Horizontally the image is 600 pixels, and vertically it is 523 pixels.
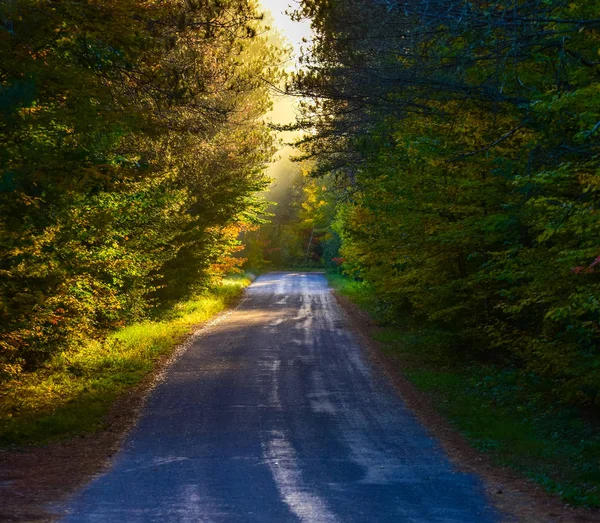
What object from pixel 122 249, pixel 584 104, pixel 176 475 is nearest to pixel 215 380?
pixel 122 249

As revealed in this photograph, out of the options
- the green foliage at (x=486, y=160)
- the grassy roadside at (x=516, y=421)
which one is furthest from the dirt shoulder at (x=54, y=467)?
the green foliage at (x=486, y=160)

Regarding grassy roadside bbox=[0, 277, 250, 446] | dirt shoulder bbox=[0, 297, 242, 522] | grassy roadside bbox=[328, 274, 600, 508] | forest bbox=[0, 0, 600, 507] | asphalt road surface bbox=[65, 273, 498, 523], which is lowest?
grassy roadside bbox=[328, 274, 600, 508]

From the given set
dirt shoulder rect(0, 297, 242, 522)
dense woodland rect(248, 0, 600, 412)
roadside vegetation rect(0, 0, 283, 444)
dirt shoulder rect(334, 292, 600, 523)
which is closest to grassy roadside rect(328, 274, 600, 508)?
dirt shoulder rect(334, 292, 600, 523)

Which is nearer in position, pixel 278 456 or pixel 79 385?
pixel 278 456

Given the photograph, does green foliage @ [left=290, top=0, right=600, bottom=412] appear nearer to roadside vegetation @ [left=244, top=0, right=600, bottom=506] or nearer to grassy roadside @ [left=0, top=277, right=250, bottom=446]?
roadside vegetation @ [left=244, top=0, right=600, bottom=506]

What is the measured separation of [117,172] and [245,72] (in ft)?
36.9

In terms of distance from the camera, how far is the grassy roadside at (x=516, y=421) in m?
9.64

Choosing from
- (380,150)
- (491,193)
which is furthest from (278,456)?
(380,150)

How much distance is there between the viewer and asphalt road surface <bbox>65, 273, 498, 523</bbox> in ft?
26.4

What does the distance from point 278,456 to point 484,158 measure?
7328 millimetres

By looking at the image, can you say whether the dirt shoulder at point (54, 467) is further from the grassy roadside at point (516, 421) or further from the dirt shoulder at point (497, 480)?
the grassy roadside at point (516, 421)

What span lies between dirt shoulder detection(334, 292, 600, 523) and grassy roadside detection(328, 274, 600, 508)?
176 mm

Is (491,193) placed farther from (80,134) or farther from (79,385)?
(79,385)

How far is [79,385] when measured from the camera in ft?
52.2
